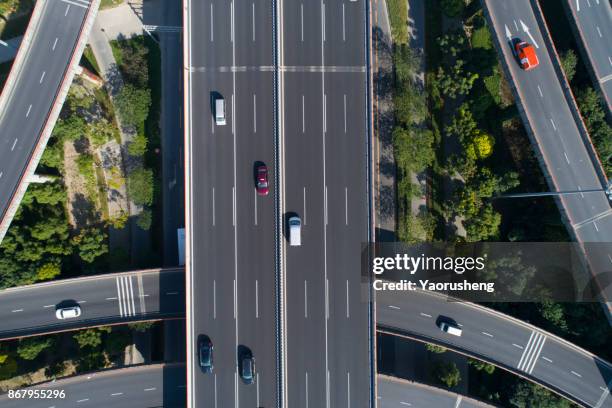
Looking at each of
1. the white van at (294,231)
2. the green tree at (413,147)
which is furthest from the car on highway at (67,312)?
the green tree at (413,147)

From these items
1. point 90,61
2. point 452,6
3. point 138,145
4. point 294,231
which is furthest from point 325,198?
point 90,61

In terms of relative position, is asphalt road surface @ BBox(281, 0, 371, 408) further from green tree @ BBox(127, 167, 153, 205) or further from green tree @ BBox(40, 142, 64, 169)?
green tree @ BBox(40, 142, 64, 169)

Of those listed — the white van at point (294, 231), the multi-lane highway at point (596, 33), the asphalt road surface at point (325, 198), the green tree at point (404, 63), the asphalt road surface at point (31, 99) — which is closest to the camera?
the white van at point (294, 231)

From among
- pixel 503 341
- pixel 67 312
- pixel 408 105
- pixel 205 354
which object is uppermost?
pixel 408 105

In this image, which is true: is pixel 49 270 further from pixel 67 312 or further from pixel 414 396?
pixel 414 396

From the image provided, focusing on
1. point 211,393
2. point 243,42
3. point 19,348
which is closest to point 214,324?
point 211,393

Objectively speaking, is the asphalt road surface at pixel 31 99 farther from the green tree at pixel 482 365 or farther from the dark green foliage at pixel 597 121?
the dark green foliage at pixel 597 121
